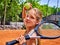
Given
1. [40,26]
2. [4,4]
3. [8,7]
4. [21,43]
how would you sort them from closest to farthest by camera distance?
[21,43], [40,26], [4,4], [8,7]

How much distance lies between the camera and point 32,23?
985mm

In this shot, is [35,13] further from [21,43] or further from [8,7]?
[8,7]

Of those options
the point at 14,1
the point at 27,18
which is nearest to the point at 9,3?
the point at 14,1

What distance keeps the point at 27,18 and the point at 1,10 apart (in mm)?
15247

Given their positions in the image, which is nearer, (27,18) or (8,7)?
(27,18)

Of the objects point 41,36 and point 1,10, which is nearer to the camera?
point 41,36

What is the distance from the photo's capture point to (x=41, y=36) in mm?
845

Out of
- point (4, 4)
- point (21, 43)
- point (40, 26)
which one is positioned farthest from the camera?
point (4, 4)

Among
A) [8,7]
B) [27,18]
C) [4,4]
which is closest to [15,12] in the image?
[8,7]

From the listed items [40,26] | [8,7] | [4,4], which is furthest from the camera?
[8,7]

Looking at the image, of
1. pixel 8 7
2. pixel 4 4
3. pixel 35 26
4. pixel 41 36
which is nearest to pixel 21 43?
pixel 41 36

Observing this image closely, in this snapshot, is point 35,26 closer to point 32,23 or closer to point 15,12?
point 32,23

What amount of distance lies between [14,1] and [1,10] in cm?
105

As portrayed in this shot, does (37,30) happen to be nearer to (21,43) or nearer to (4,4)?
(21,43)
